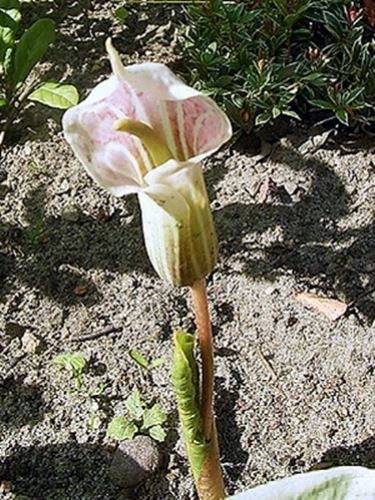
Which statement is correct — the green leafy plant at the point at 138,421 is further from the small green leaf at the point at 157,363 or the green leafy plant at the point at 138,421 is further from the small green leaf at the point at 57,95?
the small green leaf at the point at 57,95

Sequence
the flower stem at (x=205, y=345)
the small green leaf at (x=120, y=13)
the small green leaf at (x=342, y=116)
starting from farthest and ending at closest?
the small green leaf at (x=120, y=13), the small green leaf at (x=342, y=116), the flower stem at (x=205, y=345)

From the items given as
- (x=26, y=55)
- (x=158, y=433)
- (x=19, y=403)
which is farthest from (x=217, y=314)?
(x=26, y=55)

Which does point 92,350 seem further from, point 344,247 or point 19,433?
point 344,247

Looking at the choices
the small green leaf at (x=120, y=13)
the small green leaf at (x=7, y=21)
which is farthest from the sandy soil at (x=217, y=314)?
the small green leaf at (x=7, y=21)

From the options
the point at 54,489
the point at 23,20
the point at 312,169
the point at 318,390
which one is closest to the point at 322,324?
the point at 318,390

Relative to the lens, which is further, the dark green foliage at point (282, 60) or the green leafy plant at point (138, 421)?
the dark green foliage at point (282, 60)

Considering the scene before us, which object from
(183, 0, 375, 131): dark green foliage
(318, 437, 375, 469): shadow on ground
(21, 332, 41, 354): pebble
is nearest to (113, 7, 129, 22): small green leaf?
(183, 0, 375, 131): dark green foliage
